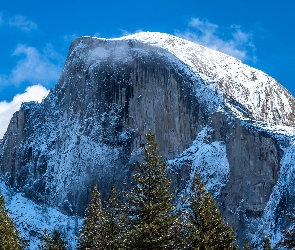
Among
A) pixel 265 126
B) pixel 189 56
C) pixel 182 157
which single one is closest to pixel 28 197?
pixel 182 157

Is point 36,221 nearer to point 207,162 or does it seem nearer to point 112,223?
point 207,162

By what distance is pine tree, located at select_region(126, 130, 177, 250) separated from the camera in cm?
2656

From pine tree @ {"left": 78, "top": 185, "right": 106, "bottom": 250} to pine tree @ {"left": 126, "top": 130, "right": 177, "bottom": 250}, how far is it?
7566 millimetres

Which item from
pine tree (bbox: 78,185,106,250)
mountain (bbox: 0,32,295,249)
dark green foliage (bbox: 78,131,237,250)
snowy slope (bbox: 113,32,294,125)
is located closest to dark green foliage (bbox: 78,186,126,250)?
pine tree (bbox: 78,185,106,250)

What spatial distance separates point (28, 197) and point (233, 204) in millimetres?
76562

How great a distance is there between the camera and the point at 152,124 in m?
158

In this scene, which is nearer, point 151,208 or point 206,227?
point 151,208

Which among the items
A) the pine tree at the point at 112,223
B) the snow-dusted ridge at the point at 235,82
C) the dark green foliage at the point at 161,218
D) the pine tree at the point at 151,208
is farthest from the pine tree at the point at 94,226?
the snow-dusted ridge at the point at 235,82

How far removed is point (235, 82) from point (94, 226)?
13453 cm

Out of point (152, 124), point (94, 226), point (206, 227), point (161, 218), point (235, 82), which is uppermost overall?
point (235, 82)

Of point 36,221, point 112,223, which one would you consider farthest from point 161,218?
point 36,221

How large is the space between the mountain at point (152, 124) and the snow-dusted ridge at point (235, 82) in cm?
42

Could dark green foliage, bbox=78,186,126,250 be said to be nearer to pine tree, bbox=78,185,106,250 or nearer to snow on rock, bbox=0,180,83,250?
pine tree, bbox=78,185,106,250

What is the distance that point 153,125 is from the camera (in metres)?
157
